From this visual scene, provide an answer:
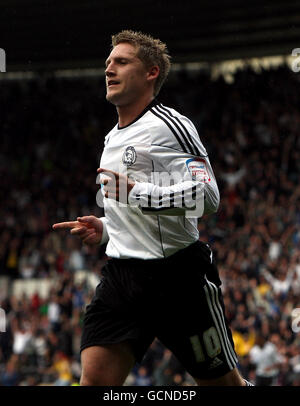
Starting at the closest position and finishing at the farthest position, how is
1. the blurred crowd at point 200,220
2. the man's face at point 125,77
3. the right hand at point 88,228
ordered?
the man's face at point 125,77 → the right hand at point 88,228 → the blurred crowd at point 200,220

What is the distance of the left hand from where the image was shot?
3857 mm

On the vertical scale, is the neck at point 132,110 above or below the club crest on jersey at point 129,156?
above

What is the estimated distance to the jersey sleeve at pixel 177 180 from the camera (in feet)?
12.8

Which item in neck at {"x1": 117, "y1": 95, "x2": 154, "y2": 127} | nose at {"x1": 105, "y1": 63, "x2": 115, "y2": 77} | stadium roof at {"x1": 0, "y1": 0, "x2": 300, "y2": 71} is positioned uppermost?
stadium roof at {"x1": 0, "y1": 0, "x2": 300, "y2": 71}

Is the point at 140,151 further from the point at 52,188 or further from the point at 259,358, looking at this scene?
the point at 52,188

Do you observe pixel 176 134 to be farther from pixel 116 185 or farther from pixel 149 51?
pixel 149 51

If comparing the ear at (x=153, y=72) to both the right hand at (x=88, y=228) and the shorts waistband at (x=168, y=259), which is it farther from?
the shorts waistband at (x=168, y=259)

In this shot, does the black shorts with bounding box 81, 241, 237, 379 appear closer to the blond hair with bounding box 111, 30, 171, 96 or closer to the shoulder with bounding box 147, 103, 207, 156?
the shoulder with bounding box 147, 103, 207, 156

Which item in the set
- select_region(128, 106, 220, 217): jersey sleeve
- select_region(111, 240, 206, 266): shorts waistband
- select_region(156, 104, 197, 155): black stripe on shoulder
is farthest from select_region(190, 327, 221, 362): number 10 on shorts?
select_region(156, 104, 197, 155): black stripe on shoulder

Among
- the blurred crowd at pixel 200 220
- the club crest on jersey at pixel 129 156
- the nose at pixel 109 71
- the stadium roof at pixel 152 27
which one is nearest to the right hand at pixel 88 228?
the club crest on jersey at pixel 129 156

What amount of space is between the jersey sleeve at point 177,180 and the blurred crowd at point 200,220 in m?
6.74

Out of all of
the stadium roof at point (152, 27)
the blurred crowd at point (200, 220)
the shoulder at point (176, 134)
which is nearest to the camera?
the shoulder at point (176, 134)

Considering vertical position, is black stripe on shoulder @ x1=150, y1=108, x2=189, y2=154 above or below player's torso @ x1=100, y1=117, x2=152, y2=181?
above

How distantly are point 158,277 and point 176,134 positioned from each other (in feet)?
2.49
